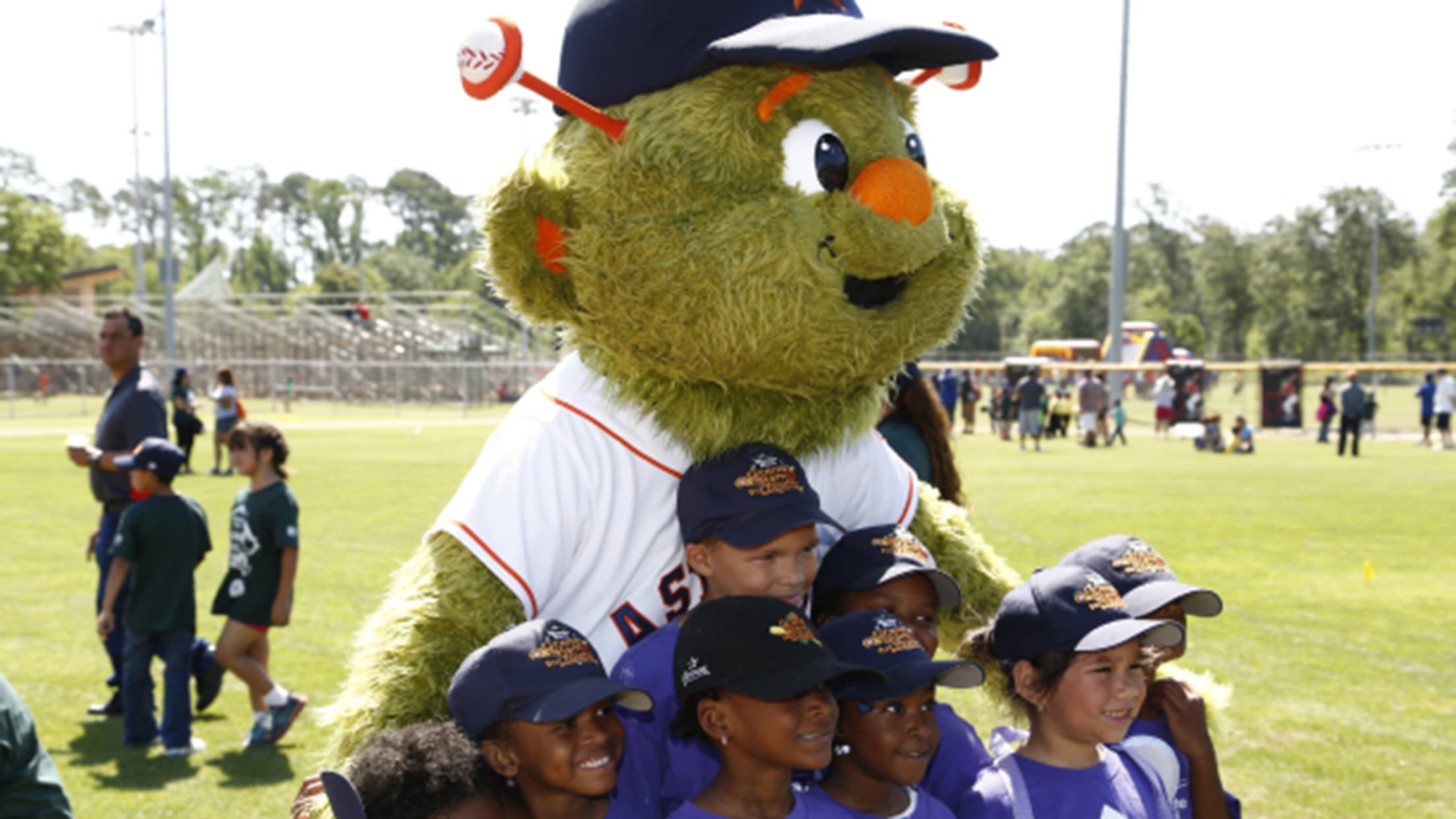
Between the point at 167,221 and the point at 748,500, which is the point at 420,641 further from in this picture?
the point at 167,221

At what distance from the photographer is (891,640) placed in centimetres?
240

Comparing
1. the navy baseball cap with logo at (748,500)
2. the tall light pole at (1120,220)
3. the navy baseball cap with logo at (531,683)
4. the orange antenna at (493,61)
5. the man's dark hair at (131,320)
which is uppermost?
the tall light pole at (1120,220)

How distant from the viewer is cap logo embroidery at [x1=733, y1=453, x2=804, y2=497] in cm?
254

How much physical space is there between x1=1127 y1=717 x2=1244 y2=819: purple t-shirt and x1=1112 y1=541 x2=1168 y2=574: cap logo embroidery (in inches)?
15.0

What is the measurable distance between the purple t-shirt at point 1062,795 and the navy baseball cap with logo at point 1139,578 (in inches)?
16.8

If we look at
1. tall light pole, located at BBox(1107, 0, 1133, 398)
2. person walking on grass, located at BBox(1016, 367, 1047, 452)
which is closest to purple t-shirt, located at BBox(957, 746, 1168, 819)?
person walking on grass, located at BBox(1016, 367, 1047, 452)

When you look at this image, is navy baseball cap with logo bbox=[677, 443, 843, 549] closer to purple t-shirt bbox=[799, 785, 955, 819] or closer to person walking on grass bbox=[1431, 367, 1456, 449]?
purple t-shirt bbox=[799, 785, 955, 819]

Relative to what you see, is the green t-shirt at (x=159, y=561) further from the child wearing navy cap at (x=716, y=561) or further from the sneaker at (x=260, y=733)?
the child wearing navy cap at (x=716, y=561)

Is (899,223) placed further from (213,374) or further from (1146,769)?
(213,374)

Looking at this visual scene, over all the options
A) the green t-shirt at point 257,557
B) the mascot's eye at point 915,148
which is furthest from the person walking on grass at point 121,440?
the mascot's eye at point 915,148

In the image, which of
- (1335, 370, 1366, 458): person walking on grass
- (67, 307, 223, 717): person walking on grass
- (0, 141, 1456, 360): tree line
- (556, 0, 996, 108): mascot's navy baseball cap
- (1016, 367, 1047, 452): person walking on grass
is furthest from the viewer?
(0, 141, 1456, 360): tree line

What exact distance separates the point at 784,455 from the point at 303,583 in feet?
24.3

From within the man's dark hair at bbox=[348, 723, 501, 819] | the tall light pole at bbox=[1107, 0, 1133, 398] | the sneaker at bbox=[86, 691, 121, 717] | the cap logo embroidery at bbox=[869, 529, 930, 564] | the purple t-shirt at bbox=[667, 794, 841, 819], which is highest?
the tall light pole at bbox=[1107, 0, 1133, 398]

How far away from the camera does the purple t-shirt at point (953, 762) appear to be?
264 centimetres
